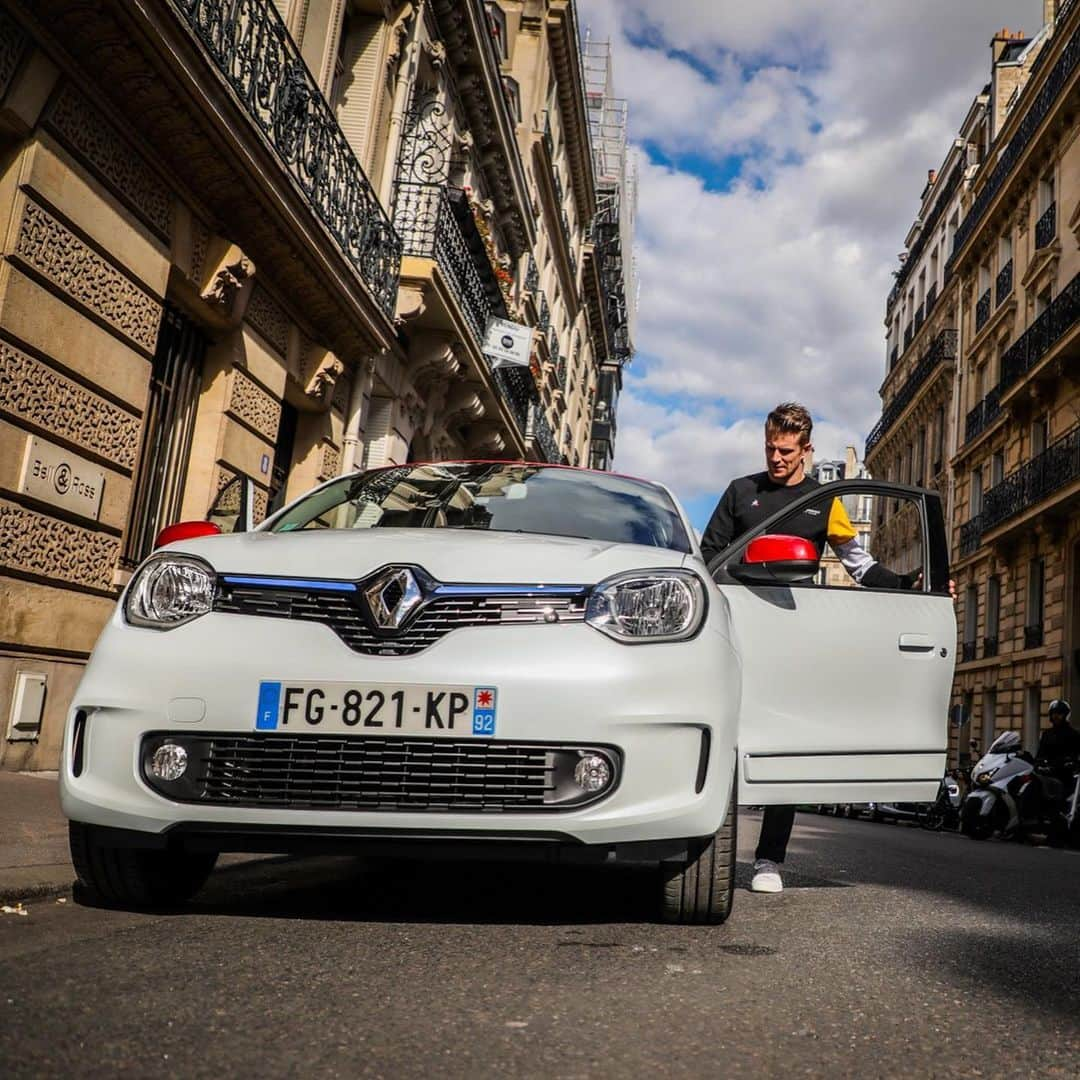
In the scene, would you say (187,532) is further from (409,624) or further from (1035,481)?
(1035,481)

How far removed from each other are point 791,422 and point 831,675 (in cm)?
131

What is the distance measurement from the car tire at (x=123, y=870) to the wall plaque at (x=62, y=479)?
13.9 feet

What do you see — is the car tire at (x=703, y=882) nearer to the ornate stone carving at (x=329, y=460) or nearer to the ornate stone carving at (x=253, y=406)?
the ornate stone carving at (x=253, y=406)

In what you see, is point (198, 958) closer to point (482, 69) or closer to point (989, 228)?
point (482, 69)

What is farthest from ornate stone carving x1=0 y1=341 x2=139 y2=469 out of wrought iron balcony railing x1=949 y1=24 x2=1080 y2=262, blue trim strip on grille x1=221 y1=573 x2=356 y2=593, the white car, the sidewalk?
wrought iron balcony railing x1=949 y1=24 x2=1080 y2=262

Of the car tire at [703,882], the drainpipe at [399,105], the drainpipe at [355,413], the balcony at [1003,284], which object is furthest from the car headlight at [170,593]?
the balcony at [1003,284]

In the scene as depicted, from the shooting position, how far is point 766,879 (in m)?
4.86

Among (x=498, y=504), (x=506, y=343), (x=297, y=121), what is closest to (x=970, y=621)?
(x=506, y=343)

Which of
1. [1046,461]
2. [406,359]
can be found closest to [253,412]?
[406,359]

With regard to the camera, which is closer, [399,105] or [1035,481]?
[399,105]

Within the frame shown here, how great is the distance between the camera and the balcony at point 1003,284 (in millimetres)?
31281

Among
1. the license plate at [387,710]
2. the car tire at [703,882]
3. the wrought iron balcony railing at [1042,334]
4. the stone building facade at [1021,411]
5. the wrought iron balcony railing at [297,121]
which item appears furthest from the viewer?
the stone building facade at [1021,411]

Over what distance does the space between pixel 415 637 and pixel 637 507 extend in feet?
4.92

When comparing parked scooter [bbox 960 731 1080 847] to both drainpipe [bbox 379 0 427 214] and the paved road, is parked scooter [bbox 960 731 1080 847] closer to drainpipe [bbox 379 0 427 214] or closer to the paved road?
the paved road
